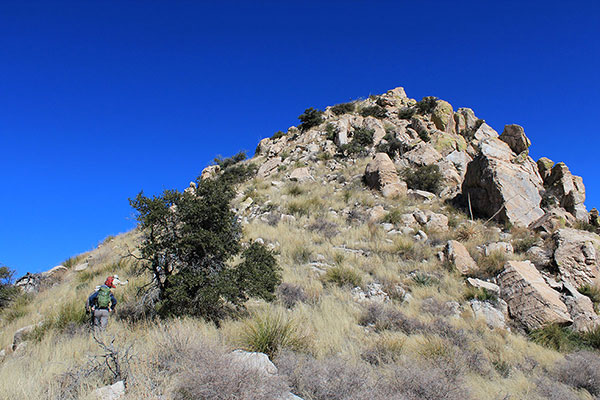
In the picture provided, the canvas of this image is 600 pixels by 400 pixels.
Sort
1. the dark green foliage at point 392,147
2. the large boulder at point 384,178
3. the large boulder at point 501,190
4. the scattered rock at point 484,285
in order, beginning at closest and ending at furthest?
the scattered rock at point 484,285 → the large boulder at point 501,190 → the large boulder at point 384,178 → the dark green foliage at point 392,147

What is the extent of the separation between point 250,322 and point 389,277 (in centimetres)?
463

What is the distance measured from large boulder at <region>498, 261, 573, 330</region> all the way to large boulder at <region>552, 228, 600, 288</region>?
2.64 ft

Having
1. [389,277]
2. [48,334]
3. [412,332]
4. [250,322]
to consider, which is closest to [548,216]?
[389,277]

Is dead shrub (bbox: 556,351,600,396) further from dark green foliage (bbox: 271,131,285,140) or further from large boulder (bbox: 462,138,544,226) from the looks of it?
dark green foliage (bbox: 271,131,285,140)

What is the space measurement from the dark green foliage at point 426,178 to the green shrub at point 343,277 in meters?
9.37

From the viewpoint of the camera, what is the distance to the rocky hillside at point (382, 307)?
3.57m

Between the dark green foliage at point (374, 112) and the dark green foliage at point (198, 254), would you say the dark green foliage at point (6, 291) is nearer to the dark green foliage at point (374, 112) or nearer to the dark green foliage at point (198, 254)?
the dark green foliage at point (198, 254)

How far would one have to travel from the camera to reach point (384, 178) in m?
15.7

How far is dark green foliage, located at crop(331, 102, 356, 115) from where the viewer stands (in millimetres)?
29872

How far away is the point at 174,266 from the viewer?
6.53 metres

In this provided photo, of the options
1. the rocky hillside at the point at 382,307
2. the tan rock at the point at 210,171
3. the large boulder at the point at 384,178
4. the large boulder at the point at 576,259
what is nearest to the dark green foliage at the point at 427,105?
the rocky hillside at the point at 382,307

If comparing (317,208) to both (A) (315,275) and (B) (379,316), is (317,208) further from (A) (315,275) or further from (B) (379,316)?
(B) (379,316)

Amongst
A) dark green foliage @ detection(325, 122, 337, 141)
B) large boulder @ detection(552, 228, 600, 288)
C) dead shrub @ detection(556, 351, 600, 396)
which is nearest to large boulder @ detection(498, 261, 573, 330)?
large boulder @ detection(552, 228, 600, 288)

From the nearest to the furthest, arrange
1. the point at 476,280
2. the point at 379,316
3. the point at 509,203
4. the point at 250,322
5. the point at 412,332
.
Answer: the point at 250,322, the point at 412,332, the point at 379,316, the point at 476,280, the point at 509,203
